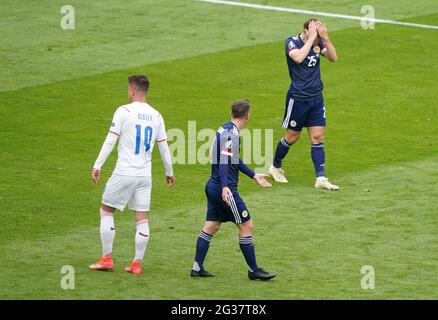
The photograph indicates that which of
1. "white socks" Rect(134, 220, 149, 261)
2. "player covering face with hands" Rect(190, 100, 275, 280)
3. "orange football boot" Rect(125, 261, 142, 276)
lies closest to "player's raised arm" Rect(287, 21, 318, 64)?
"player covering face with hands" Rect(190, 100, 275, 280)

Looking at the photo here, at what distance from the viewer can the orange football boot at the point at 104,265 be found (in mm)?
12414

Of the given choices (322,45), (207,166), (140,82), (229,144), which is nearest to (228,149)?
(229,144)

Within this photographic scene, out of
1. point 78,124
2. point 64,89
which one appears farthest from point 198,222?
point 64,89

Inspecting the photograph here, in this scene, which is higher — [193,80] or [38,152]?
[193,80]

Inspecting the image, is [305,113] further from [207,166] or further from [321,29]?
[207,166]

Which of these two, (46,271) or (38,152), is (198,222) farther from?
(38,152)

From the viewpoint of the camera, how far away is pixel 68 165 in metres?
17.2

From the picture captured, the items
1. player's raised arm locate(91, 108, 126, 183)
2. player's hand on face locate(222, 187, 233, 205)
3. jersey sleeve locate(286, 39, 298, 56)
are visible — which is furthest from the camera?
jersey sleeve locate(286, 39, 298, 56)

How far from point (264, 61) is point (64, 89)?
15.3ft

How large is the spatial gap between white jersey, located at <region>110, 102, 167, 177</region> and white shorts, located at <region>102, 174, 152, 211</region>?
7 centimetres

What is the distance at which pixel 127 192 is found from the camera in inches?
487

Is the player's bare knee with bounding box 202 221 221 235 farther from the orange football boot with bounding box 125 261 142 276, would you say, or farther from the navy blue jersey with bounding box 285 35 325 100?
the navy blue jersey with bounding box 285 35 325 100

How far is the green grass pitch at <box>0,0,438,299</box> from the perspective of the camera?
12.5m
